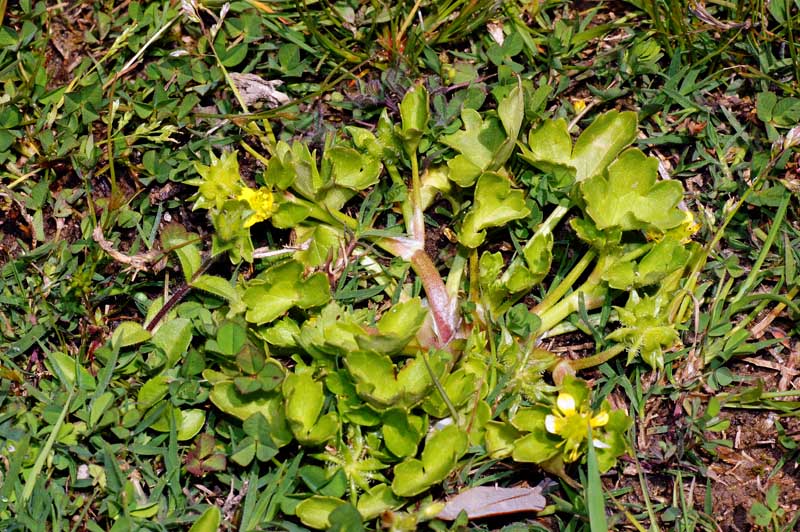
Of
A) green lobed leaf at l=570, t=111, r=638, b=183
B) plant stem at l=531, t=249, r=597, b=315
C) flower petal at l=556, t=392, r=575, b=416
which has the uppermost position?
green lobed leaf at l=570, t=111, r=638, b=183

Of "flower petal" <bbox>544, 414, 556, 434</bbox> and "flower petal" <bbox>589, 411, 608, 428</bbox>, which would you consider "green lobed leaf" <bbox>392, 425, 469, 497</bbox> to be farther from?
"flower petal" <bbox>589, 411, 608, 428</bbox>

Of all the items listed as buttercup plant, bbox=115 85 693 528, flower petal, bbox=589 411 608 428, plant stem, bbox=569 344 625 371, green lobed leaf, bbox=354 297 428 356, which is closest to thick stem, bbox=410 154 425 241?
buttercup plant, bbox=115 85 693 528

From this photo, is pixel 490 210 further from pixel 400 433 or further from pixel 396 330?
pixel 400 433

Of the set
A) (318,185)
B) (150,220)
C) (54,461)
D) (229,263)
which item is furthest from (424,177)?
(54,461)

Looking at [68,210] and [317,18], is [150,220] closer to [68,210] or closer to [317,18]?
[68,210]

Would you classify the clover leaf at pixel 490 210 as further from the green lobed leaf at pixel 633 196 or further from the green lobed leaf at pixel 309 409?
the green lobed leaf at pixel 309 409

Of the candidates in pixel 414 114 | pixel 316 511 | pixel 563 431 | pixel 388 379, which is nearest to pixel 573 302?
pixel 563 431

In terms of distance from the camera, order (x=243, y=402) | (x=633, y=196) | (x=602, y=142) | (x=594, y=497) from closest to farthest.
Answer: (x=594, y=497) → (x=243, y=402) → (x=633, y=196) → (x=602, y=142)
